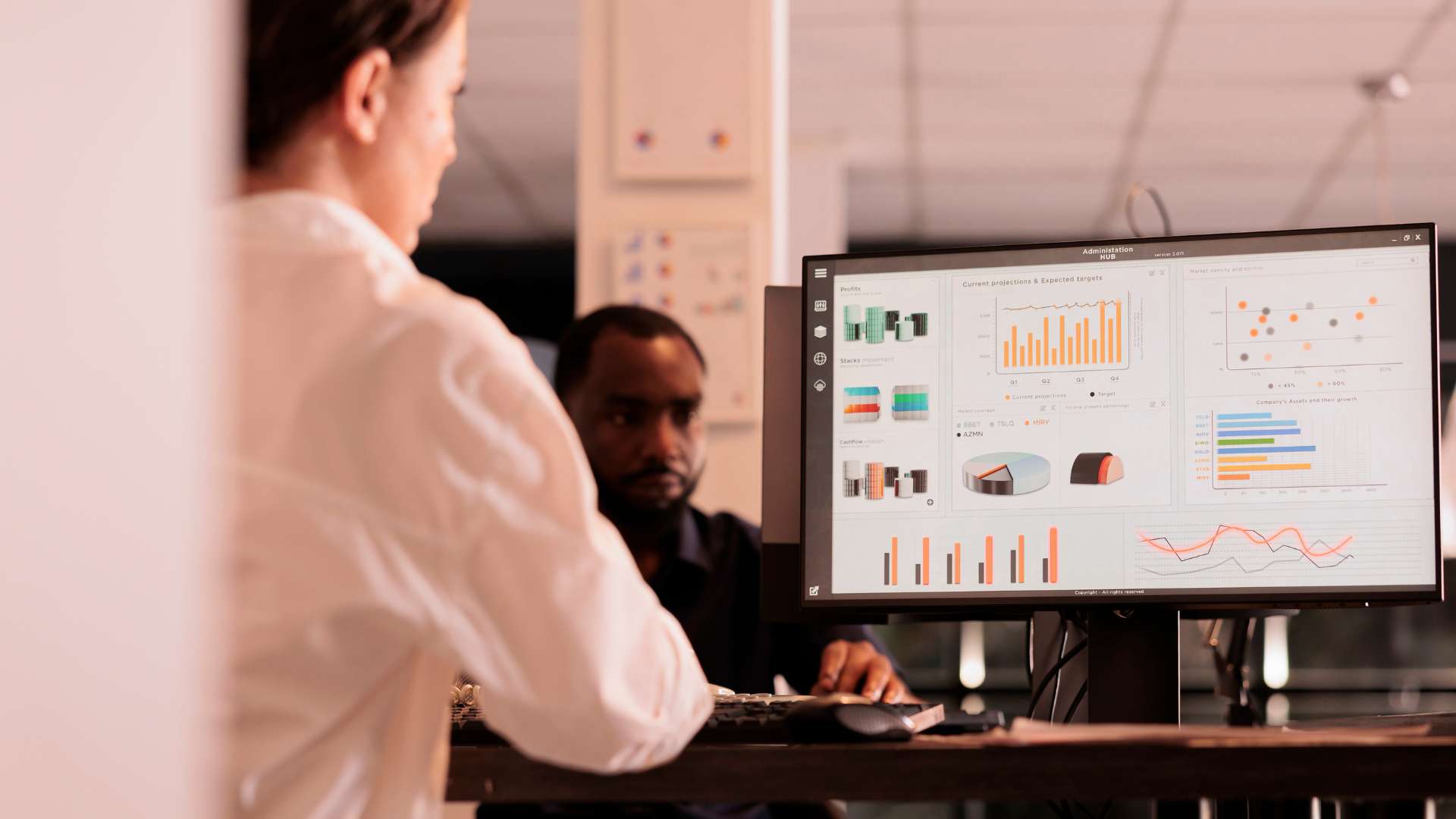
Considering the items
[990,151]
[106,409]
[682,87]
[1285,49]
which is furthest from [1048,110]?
[106,409]

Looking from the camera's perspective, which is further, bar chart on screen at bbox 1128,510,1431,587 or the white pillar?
the white pillar

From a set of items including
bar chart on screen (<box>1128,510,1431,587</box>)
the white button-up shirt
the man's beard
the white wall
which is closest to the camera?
the white wall

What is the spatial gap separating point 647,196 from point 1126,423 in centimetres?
190

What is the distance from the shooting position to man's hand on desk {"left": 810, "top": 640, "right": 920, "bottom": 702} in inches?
65.6

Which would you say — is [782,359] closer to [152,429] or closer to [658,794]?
[658,794]

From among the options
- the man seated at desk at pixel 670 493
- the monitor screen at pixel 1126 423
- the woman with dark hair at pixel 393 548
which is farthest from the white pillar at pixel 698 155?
the woman with dark hair at pixel 393 548

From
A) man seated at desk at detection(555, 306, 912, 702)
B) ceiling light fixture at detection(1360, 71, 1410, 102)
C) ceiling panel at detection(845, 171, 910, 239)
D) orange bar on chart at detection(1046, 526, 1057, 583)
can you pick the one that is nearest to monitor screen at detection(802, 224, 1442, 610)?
orange bar on chart at detection(1046, 526, 1057, 583)

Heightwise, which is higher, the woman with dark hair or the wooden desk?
the woman with dark hair

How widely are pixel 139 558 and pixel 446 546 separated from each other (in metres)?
0.33

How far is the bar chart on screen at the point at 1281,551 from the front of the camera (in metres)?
1.23

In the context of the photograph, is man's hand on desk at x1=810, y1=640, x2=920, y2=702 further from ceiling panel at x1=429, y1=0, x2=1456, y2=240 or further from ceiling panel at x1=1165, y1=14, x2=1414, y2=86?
ceiling panel at x1=1165, y1=14, x2=1414, y2=86

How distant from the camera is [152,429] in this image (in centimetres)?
48

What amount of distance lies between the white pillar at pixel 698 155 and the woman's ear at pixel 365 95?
2.01 m

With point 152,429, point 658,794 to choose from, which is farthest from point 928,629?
point 152,429
